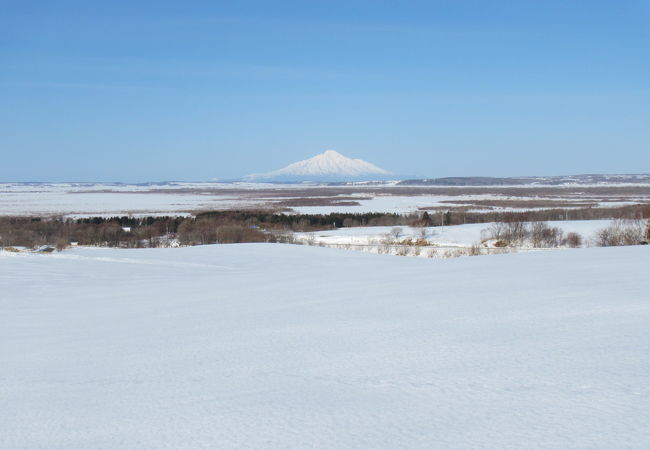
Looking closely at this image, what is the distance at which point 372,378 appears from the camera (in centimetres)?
481

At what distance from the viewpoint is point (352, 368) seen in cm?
516

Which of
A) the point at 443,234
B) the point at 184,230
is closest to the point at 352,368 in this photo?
the point at 443,234

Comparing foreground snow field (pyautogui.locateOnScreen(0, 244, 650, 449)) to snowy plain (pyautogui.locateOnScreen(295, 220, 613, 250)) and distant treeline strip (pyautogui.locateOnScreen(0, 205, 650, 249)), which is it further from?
snowy plain (pyautogui.locateOnScreen(295, 220, 613, 250))

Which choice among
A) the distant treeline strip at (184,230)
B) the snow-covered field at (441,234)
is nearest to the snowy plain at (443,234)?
the snow-covered field at (441,234)

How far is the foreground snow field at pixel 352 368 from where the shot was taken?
3.72m

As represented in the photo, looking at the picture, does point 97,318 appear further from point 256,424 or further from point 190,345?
point 256,424

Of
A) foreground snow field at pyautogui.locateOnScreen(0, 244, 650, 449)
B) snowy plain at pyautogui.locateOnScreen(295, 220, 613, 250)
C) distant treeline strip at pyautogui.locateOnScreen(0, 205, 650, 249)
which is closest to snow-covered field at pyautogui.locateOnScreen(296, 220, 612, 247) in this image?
snowy plain at pyautogui.locateOnScreen(295, 220, 613, 250)

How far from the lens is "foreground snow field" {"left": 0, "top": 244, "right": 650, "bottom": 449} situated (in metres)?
3.72

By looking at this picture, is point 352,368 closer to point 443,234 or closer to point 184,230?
point 443,234

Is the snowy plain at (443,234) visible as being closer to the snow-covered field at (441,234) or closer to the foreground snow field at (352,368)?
the snow-covered field at (441,234)

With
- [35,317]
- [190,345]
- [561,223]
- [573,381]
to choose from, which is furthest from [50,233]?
[573,381]

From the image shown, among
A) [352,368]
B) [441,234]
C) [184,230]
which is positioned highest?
[352,368]

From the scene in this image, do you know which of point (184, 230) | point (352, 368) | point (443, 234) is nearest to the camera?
point (352, 368)

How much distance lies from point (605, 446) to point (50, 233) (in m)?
58.1
